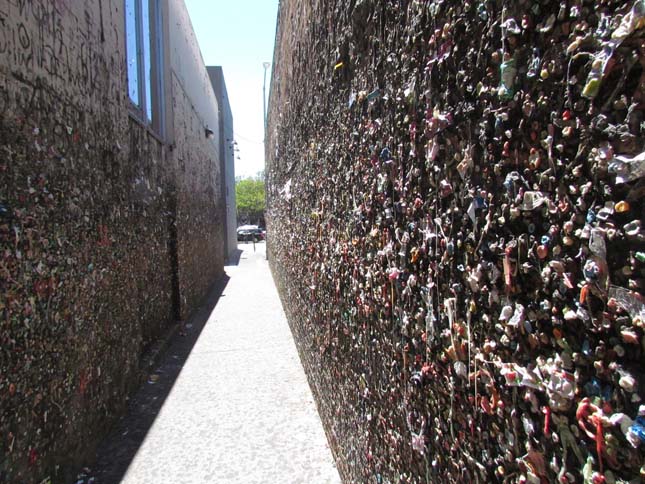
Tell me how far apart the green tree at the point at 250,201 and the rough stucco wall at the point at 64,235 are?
173 ft

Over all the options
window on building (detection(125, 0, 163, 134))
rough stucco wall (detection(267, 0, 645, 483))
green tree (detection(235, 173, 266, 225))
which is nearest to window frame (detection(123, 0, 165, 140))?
window on building (detection(125, 0, 163, 134))

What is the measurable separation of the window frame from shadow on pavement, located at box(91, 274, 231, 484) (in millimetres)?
3129

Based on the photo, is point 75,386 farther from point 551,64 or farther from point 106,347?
point 551,64

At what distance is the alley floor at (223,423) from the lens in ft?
10.8

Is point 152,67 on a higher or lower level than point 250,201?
higher

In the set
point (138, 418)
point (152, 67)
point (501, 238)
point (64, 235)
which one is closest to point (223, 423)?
point (138, 418)

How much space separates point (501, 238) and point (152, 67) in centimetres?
764

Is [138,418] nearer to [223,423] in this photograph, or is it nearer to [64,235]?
[223,423]

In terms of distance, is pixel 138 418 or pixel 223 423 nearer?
pixel 223 423

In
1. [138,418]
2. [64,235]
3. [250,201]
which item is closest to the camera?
[64,235]

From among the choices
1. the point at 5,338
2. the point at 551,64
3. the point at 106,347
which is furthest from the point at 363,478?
the point at 106,347

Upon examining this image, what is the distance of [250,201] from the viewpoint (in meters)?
58.3

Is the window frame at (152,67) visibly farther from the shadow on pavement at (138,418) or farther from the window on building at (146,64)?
the shadow on pavement at (138,418)

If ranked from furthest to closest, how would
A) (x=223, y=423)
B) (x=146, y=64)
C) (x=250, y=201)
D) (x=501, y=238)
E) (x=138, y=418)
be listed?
(x=250, y=201)
(x=146, y=64)
(x=138, y=418)
(x=223, y=423)
(x=501, y=238)
